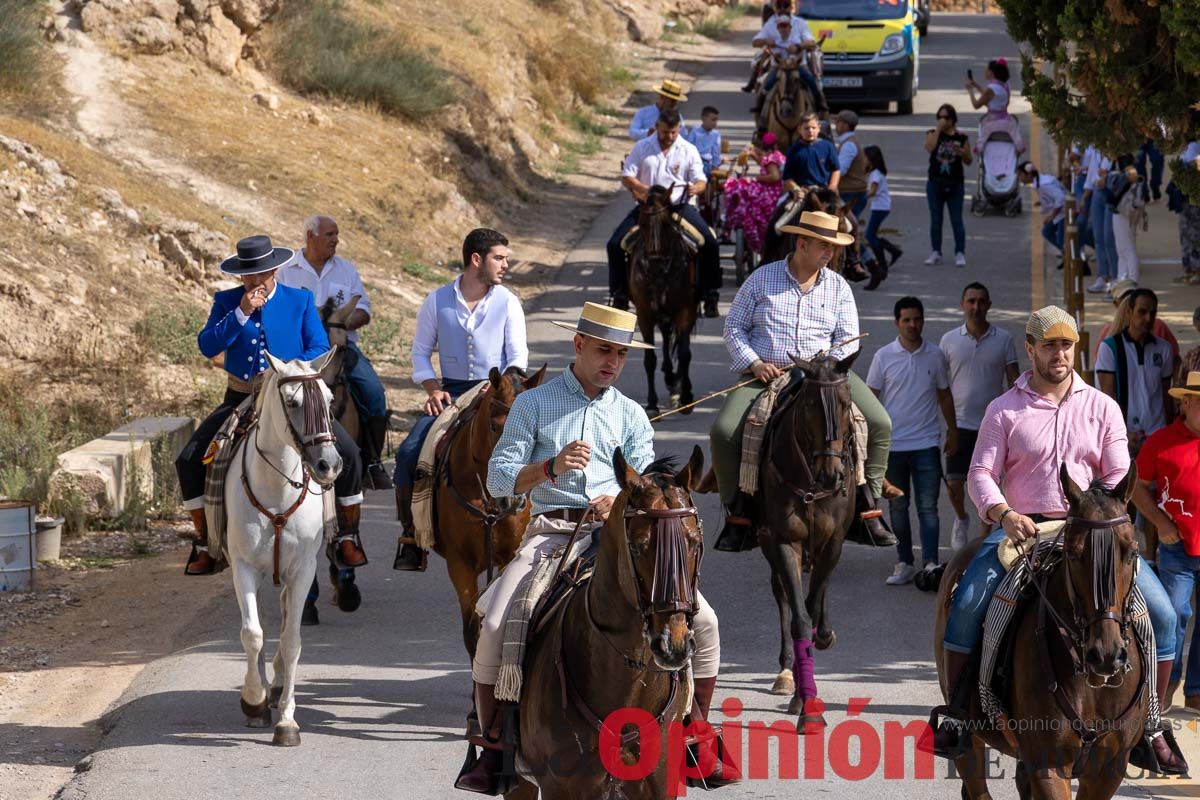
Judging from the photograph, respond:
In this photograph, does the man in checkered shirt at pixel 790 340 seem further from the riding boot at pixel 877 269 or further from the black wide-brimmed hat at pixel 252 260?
the riding boot at pixel 877 269

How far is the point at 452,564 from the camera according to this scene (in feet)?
33.4

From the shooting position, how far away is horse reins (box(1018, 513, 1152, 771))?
6.68 meters

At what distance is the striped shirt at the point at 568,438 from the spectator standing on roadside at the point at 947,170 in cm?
→ 1632

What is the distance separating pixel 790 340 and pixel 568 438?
3700mm

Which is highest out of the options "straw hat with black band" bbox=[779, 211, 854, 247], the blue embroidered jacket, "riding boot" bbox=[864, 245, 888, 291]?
"straw hat with black band" bbox=[779, 211, 854, 247]

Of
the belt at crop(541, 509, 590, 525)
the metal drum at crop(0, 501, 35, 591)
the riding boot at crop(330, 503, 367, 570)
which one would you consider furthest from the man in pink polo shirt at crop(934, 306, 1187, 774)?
the metal drum at crop(0, 501, 35, 591)

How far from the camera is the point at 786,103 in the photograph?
2644 cm

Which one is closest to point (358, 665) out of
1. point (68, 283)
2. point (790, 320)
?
point (790, 320)

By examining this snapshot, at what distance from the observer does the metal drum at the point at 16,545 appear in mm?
12508

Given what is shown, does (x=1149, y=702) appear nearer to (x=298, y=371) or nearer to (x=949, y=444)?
(x=298, y=371)

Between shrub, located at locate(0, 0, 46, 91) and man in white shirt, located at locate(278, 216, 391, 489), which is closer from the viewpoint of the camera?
man in white shirt, located at locate(278, 216, 391, 489)

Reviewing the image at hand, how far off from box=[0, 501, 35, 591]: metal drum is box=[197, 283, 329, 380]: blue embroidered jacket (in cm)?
311

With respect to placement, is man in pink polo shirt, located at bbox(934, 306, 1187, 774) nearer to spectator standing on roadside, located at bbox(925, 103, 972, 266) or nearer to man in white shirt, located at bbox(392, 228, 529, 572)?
man in white shirt, located at bbox(392, 228, 529, 572)

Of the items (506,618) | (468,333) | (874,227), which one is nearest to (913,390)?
(468,333)
